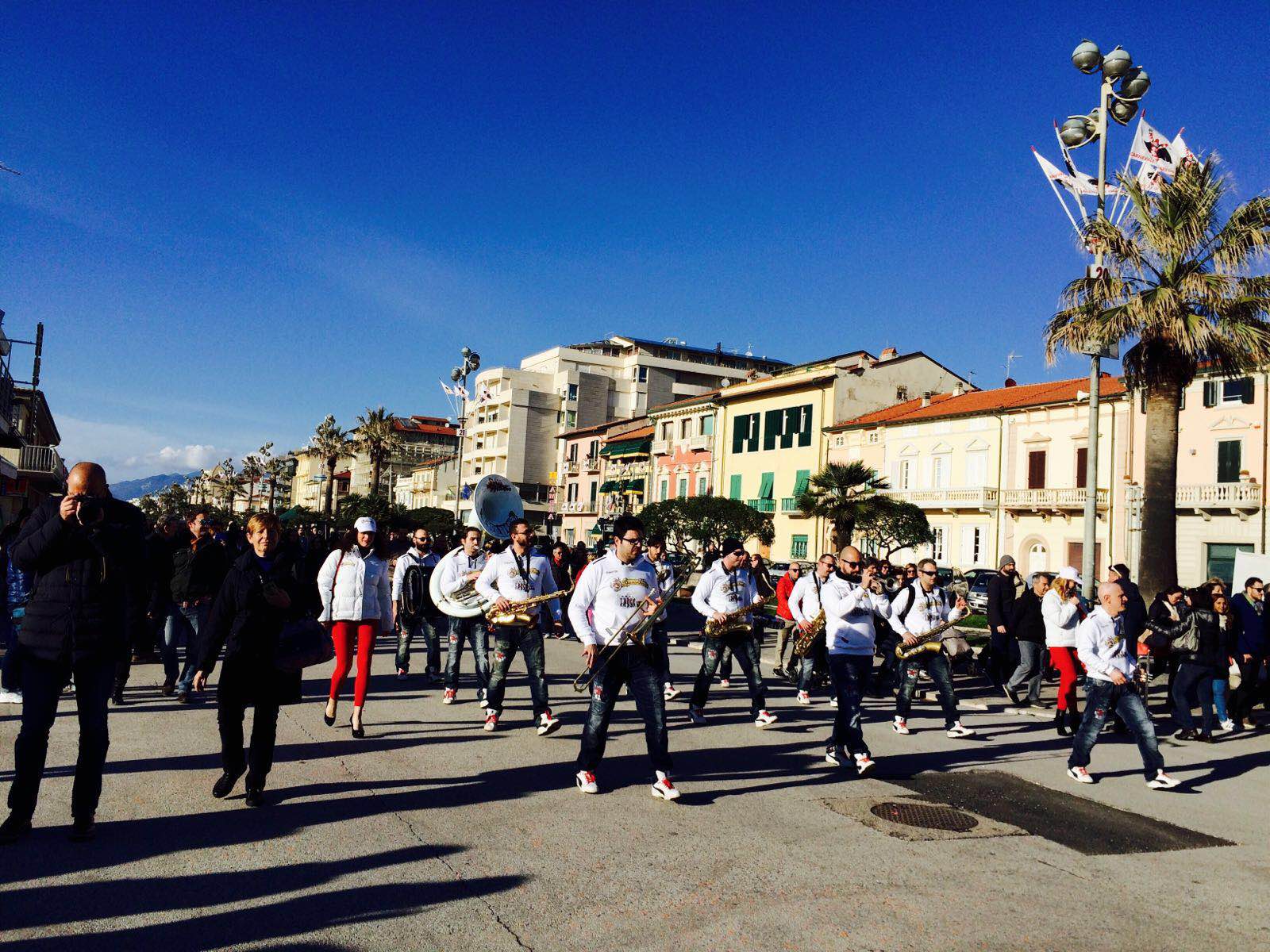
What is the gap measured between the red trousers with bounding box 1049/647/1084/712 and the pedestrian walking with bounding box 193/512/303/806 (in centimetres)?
773

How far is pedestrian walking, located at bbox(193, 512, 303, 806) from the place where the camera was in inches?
244

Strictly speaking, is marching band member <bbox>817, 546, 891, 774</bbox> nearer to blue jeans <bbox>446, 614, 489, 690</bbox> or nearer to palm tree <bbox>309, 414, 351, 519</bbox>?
blue jeans <bbox>446, 614, 489, 690</bbox>

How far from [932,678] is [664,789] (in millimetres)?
4318

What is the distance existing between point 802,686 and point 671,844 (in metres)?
7.02

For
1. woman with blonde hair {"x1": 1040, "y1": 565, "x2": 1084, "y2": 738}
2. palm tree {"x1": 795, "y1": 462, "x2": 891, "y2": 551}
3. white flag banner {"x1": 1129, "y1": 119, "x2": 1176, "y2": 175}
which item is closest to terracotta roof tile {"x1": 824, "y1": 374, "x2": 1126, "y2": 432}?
palm tree {"x1": 795, "y1": 462, "x2": 891, "y2": 551}

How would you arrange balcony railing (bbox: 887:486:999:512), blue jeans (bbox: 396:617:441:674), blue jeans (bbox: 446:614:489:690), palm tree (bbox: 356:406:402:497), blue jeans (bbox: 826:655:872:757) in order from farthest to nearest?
palm tree (bbox: 356:406:402:497) < balcony railing (bbox: 887:486:999:512) < blue jeans (bbox: 396:617:441:674) < blue jeans (bbox: 446:614:489:690) < blue jeans (bbox: 826:655:872:757)

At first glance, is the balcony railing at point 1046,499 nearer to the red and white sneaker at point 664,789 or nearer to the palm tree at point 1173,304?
the palm tree at point 1173,304

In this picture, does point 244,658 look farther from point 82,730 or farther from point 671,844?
point 671,844

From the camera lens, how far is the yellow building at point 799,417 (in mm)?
51438

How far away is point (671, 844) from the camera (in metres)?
5.70

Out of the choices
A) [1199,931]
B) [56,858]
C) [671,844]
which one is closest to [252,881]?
[56,858]

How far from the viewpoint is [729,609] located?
1053cm

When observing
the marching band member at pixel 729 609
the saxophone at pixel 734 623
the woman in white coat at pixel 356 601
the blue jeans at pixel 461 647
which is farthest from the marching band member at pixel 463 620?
the saxophone at pixel 734 623

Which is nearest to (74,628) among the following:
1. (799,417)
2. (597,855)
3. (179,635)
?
(597,855)
